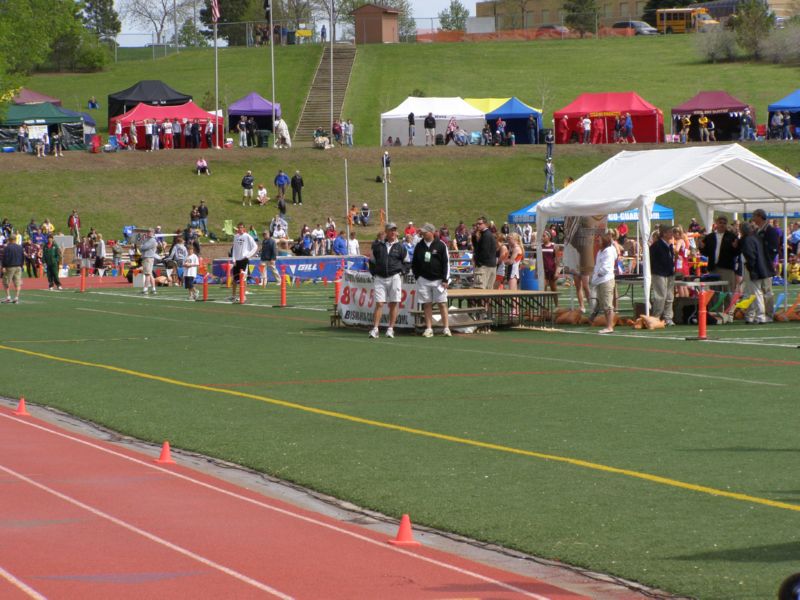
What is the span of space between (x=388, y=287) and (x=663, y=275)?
498 centimetres

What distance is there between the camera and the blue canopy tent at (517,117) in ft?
228

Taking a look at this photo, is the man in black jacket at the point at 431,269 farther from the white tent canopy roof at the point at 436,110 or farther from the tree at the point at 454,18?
the tree at the point at 454,18

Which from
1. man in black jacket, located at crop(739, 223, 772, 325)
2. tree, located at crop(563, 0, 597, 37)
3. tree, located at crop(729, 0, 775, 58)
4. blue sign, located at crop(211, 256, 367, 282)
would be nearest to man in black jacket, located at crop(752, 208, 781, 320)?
man in black jacket, located at crop(739, 223, 772, 325)

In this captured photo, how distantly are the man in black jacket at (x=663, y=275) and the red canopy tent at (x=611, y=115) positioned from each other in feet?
148

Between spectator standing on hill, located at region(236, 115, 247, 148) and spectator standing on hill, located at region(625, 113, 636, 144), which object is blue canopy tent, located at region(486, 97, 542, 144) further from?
spectator standing on hill, located at region(236, 115, 247, 148)

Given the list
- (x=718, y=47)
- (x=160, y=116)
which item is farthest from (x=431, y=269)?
(x=718, y=47)

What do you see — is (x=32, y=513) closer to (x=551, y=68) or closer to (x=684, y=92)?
(x=684, y=92)

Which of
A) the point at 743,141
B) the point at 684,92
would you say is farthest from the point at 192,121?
the point at 684,92

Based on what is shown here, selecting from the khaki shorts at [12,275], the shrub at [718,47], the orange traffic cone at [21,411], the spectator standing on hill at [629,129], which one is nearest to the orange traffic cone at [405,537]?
the orange traffic cone at [21,411]

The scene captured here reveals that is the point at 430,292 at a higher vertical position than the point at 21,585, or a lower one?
higher

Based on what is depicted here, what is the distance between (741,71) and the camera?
90562mm

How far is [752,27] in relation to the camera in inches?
3782

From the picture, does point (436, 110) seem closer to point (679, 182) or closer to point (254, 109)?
point (254, 109)

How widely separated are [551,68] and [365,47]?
50.3ft
